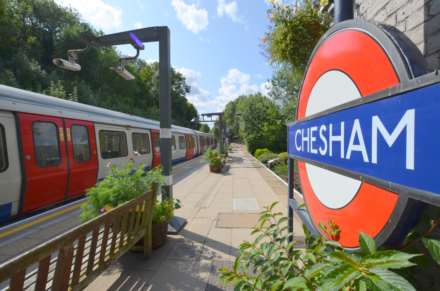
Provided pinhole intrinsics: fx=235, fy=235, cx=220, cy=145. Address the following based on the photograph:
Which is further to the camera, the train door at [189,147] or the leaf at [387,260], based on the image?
the train door at [189,147]

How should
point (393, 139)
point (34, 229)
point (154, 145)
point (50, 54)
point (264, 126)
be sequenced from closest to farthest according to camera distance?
point (393, 139)
point (34, 229)
point (154, 145)
point (264, 126)
point (50, 54)

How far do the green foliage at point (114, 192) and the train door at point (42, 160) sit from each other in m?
2.20

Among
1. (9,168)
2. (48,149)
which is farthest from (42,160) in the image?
(9,168)

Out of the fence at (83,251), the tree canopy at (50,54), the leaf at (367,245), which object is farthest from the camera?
the tree canopy at (50,54)

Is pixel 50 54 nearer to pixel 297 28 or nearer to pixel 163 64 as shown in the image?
pixel 163 64

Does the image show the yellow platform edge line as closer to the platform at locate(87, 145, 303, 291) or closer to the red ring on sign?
the platform at locate(87, 145, 303, 291)

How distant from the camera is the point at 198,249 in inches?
135

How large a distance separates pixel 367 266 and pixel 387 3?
166cm

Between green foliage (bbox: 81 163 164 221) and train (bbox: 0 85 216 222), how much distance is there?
10.3 inches

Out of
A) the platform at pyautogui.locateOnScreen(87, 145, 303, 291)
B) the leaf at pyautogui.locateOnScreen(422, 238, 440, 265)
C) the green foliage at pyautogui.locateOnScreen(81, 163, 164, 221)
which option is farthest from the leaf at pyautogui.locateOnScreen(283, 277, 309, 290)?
the green foliage at pyautogui.locateOnScreen(81, 163, 164, 221)

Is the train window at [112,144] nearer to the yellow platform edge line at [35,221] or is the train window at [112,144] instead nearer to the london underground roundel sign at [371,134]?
the yellow platform edge line at [35,221]

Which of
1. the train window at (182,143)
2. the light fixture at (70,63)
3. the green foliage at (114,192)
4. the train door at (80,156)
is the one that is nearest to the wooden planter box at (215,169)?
the train window at (182,143)

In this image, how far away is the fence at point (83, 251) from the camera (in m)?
1.38

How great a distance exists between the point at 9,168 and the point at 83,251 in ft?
10.6
